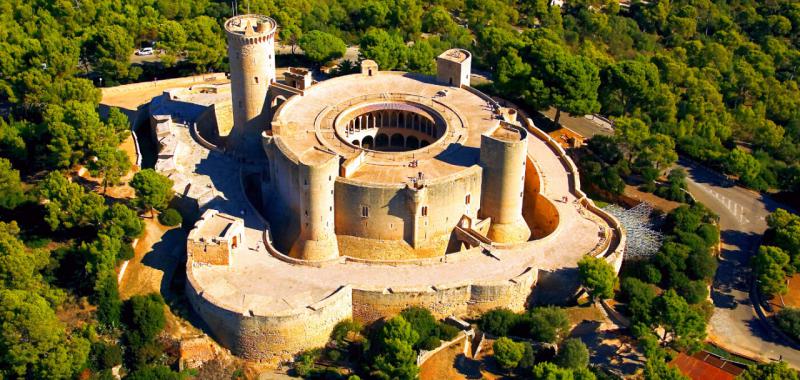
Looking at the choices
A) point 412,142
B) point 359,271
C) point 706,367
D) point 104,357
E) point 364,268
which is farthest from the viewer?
point 412,142

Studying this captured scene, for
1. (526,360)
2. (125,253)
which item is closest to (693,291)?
(526,360)

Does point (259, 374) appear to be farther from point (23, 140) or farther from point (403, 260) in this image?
point (23, 140)

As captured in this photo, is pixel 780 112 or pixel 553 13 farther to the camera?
pixel 553 13

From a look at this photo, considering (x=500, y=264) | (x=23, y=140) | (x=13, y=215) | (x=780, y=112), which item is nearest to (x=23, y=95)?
(x=23, y=140)

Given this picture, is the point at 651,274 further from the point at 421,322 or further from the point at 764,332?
the point at 421,322

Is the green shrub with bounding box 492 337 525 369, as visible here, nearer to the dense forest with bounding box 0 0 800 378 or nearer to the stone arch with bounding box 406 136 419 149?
the dense forest with bounding box 0 0 800 378

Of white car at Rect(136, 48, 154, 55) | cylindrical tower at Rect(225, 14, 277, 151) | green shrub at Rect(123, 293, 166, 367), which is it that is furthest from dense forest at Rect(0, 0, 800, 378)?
cylindrical tower at Rect(225, 14, 277, 151)
